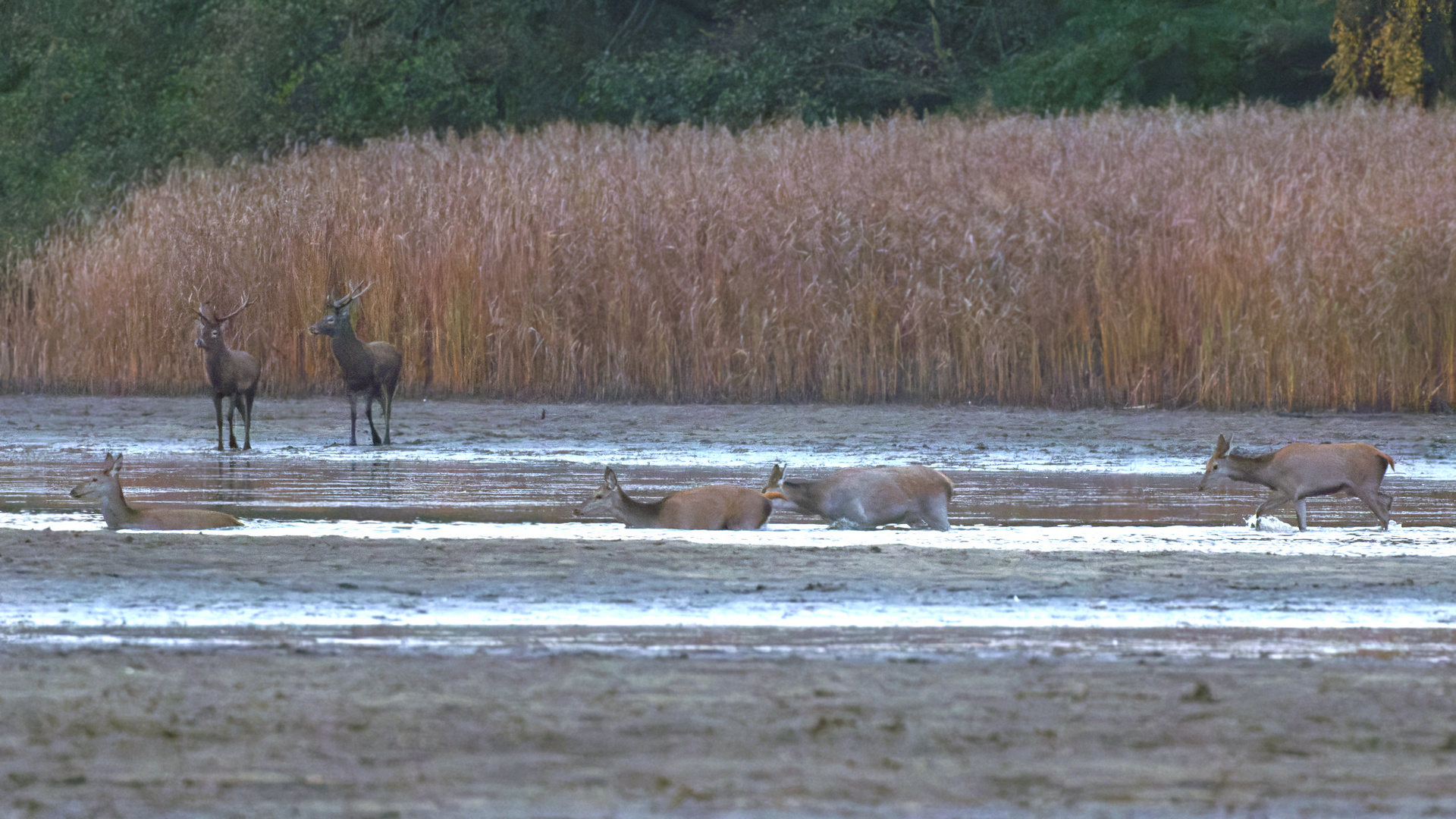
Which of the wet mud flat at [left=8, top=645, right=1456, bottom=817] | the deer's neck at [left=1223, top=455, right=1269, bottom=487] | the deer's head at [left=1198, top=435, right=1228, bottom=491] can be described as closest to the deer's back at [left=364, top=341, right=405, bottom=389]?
the deer's head at [left=1198, top=435, right=1228, bottom=491]

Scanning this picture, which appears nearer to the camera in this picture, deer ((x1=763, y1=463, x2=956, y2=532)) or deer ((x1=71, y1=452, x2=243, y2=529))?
deer ((x1=71, y1=452, x2=243, y2=529))

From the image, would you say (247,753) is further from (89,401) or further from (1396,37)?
(1396,37)

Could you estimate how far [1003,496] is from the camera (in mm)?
10852

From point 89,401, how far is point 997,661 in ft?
47.8

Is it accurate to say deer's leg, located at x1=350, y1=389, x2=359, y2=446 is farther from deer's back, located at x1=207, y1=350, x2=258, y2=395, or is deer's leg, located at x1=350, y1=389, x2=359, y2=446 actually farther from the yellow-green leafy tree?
the yellow-green leafy tree

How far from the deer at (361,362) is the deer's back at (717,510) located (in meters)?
5.75

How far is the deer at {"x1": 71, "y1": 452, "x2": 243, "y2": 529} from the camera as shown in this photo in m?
8.78

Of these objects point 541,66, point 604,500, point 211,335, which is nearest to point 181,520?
point 604,500

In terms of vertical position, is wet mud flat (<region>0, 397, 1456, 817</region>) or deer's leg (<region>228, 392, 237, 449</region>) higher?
deer's leg (<region>228, 392, 237, 449</region>)

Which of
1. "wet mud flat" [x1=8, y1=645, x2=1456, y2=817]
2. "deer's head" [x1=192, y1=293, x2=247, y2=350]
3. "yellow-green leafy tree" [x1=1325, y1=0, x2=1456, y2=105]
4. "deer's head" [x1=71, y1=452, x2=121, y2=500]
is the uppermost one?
"yellow-green leafy tree" [x1=1325, y1=0, x2=1456, y2=105]

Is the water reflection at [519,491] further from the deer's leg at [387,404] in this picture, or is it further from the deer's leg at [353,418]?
the deer's leg at [387,404]

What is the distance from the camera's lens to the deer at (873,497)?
9.17m

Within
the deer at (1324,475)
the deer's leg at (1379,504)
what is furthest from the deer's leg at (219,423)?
the deer's leg at (1379,504)

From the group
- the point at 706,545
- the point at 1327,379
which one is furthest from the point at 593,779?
the point at 1327,379
